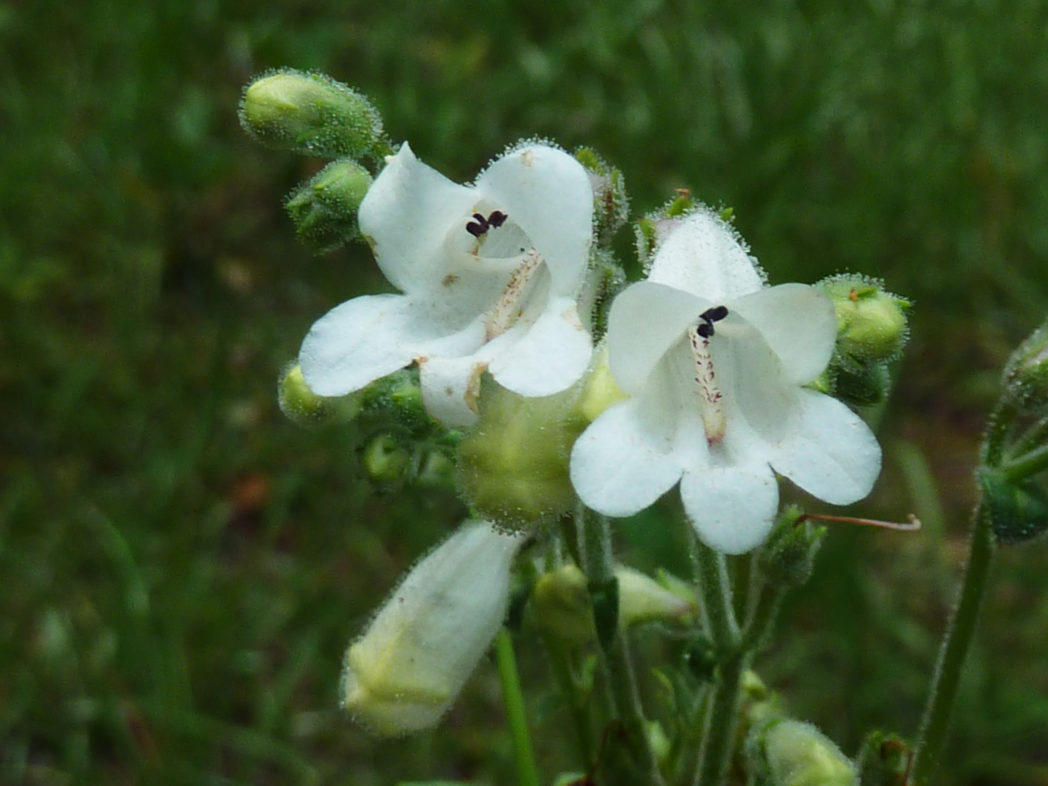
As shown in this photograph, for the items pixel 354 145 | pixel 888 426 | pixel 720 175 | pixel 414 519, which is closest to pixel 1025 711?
pixel 888 426

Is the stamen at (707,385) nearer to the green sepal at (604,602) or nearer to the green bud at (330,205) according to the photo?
the green sepal at (604,602)

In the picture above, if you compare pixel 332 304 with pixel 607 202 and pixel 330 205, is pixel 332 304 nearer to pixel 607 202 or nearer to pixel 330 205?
pixel 330 205

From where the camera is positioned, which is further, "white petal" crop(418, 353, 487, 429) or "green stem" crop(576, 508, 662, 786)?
"green stem" crop(576, 508, 662, 786)

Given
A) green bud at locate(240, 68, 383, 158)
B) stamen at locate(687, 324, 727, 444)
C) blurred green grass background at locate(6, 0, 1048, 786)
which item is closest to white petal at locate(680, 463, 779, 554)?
stamen at locate(687, 324, 727, 444)

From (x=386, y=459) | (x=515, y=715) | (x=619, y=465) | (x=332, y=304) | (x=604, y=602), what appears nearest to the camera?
(x=619, y=465)

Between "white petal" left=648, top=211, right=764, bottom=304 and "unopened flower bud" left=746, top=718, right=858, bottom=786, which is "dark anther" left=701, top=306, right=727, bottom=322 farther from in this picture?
"unopened flower bud" left=746, top=718, right=858, bottom=786

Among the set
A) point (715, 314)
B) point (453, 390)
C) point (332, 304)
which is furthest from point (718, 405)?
point (332, 304)
